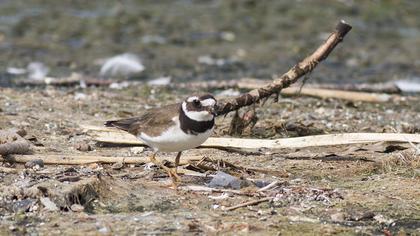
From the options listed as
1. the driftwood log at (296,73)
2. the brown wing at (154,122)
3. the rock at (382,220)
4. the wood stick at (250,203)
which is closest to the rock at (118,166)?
the brown wing at (154,122)

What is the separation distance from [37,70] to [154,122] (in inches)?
282

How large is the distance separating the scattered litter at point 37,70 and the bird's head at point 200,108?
6522mm

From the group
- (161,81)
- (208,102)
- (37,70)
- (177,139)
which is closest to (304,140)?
(208,102)

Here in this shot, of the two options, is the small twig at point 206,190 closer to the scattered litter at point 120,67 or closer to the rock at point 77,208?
the rock at point 77,208

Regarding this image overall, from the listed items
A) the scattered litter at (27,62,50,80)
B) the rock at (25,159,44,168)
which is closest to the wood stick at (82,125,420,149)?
the rock at (25,159,44,168)

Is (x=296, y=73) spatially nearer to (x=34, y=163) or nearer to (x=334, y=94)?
(x=34, y=163)

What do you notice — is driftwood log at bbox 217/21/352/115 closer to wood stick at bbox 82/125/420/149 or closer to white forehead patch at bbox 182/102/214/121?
wood stick at bbox 82/125/420/149

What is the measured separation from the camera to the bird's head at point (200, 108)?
231 inches

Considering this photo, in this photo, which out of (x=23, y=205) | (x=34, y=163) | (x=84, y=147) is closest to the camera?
(x=23, y=205)

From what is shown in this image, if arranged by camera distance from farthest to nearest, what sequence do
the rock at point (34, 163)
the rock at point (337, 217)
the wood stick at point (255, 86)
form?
the wood stick at point (255, 86), the rock at point (34, 163), the rock at point (337, 217)

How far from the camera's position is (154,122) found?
6152 millimetres

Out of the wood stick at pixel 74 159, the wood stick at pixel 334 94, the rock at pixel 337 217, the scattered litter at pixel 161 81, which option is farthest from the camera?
the scattered litter at pixel 161 81

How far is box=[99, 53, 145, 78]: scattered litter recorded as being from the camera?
1282 cm

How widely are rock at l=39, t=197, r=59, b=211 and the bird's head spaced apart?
1019mm
